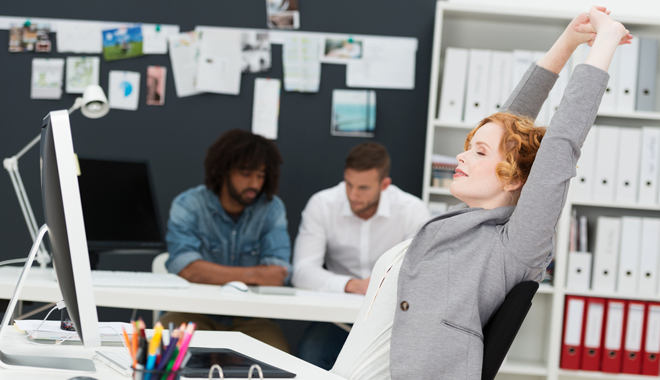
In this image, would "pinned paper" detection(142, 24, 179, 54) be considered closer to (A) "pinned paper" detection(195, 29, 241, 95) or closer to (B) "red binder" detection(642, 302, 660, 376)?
(A) "pinned paper" detection(195, 29, 241, 95)

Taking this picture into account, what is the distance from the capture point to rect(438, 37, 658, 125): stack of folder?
2738 millimetres

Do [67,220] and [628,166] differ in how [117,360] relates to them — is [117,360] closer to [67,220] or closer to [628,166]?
[67,220]

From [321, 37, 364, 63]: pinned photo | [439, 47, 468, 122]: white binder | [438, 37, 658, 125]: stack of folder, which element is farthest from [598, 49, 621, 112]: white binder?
[321, 37, 364, 63]: pinned photo

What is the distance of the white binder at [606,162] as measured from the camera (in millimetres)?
2723

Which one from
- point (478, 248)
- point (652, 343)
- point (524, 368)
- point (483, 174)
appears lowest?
point (524, 368)

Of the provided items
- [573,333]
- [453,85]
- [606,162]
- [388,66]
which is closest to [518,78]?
[453,85]

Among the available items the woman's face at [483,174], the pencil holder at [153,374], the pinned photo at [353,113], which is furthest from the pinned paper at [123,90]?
the pencil holder at [153,374]

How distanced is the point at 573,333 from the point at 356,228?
3.71 feet

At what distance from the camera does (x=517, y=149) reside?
3.70 feet

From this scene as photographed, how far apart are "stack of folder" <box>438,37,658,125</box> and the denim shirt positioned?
98 centimetres

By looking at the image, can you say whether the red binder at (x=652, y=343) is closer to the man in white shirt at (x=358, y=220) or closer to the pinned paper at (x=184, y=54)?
the man in white shirt at (x=358, y=220)

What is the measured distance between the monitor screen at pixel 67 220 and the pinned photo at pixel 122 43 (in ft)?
7.75

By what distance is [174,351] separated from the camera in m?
0.64

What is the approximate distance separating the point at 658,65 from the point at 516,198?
2285 millimetres
